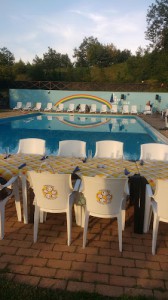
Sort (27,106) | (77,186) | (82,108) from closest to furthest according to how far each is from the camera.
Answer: (77,186), (82,108), (27,106)

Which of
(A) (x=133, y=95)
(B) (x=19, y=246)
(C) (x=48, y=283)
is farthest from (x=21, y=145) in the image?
(A) (x=133, y=95)

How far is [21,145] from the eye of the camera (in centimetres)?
460

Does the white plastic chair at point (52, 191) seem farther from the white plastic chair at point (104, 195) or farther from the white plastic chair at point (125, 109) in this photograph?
the white plastic chair at point (125, 109)

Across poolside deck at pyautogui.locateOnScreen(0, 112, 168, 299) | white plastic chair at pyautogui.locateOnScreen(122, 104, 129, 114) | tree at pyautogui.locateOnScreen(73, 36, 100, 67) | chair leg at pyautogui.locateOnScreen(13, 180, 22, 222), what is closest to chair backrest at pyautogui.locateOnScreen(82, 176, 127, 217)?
poolside deck at pyautogui.locateOnScreen(0, 112, 168, 299)

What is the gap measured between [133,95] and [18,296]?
58.1 ft

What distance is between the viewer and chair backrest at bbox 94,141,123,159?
446cm

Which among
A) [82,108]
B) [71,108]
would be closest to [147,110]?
[82,108]

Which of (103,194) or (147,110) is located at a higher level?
(147,110)

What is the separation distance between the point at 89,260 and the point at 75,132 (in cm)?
961

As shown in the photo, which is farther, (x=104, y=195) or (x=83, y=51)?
(x=83, y=51)

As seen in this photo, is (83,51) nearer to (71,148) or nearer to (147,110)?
(147,110)

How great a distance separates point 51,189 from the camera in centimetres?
260

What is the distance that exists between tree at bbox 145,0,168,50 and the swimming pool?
52.9 ft

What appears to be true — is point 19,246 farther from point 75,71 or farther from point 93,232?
point 75,71
